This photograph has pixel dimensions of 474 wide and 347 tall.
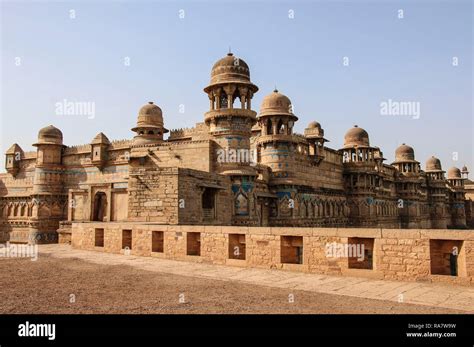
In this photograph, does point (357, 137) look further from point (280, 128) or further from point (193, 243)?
point (193, 243)

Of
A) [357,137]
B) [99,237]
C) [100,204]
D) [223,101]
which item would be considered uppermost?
[357,137]

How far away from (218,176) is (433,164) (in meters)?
52.4

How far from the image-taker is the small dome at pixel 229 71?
78.8 feet

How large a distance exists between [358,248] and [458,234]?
2363mm

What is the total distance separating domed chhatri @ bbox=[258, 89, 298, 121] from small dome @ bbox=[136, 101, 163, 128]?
1016 centimetres

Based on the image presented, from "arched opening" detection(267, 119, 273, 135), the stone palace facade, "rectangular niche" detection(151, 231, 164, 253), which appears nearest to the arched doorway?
the stone palace facade

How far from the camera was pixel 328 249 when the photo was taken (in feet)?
33.8

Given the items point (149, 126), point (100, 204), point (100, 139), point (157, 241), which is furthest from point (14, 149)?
point (157, 241)

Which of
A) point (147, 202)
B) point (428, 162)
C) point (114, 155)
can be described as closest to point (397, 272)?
point (147, 202)

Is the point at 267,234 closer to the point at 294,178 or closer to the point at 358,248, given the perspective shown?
the point at 358,248

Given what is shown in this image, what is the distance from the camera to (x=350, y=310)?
657 centimetres

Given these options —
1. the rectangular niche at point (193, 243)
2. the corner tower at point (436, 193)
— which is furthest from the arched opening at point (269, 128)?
the corner tower at point (436, 193)

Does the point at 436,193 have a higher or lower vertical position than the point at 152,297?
higher

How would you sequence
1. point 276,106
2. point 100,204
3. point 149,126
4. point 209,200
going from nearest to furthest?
point 209,200
point 276,106
point 100,204
point 149,126
